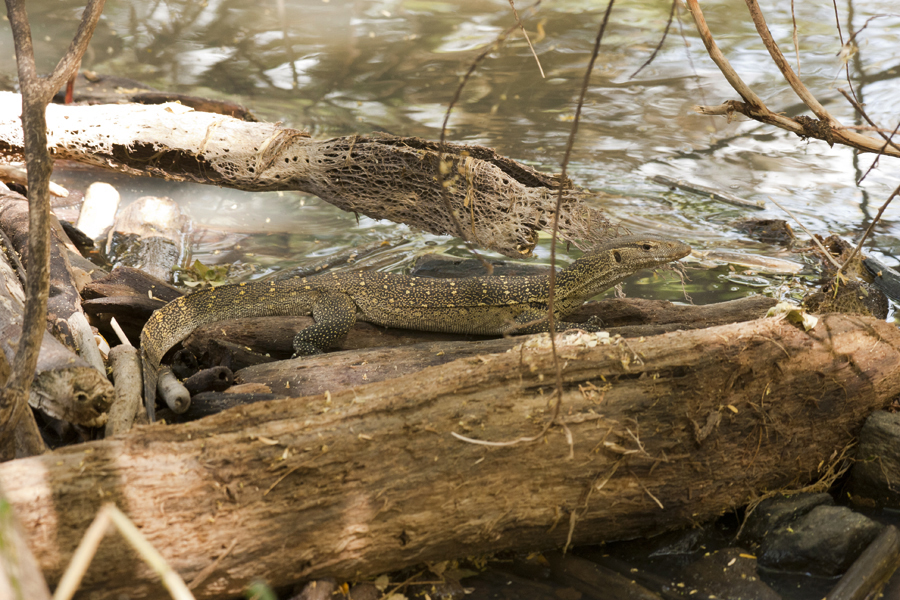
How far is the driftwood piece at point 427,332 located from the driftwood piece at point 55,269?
809 mm

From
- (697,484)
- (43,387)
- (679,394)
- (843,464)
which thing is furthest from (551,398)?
(43,387)

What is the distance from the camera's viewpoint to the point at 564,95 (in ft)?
38.0

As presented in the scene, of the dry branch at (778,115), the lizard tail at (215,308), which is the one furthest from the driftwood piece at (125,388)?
the dry branch at (778,115)

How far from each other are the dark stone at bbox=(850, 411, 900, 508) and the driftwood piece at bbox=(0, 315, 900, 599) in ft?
0.32

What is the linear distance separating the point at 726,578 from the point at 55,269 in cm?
508

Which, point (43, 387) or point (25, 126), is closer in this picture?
point (25, 126)

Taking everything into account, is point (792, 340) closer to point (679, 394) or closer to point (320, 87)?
point (679, 394)

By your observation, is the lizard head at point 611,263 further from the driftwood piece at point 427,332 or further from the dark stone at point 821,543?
the dark stone at point 821,543

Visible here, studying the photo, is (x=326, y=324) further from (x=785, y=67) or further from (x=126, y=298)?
(x=785, y=67)

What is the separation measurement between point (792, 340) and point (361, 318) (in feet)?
10.3

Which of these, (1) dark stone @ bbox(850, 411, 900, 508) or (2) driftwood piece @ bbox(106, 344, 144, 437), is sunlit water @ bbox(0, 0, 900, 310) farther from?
(2) driftwood piece @ bbox(106, 344, 144, 437)

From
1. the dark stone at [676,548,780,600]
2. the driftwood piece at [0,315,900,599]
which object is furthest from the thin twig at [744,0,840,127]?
the dark stone at [676,548,780,600]

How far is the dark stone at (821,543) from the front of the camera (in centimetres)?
333

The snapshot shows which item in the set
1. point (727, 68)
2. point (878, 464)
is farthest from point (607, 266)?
point (878, 464)
